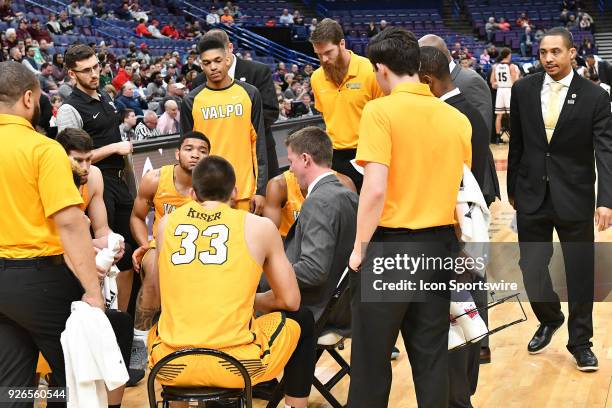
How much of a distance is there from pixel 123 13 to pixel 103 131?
58.8 feet

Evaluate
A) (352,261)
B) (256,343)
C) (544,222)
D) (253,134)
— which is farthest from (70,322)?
(544,222)

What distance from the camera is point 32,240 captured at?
3254mm

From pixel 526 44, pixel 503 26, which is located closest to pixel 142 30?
pixel 526 44

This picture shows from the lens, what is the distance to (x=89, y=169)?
4.60 m

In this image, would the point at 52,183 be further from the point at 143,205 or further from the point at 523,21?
the point at 523,21

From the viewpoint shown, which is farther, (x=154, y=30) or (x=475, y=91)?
(x=154, y=30)

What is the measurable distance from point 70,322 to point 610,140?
3018 mm

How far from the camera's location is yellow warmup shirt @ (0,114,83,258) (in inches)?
125

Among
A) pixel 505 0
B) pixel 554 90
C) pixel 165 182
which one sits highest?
pixel 554 90

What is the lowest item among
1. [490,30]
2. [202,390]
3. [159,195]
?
[490,30]

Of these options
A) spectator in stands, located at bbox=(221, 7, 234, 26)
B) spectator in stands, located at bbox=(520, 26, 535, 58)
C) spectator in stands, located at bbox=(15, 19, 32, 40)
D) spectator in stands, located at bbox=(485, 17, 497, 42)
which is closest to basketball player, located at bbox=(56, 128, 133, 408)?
spectator in stands, located at bbox=(15, 19, 32, 40)

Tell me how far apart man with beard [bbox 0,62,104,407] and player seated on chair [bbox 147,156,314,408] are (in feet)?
0.99

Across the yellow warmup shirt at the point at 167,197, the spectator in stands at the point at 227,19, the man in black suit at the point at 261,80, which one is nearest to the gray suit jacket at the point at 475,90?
the man in black suit at the point at 261,80

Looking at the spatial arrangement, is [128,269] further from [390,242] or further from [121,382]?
[390,242]
